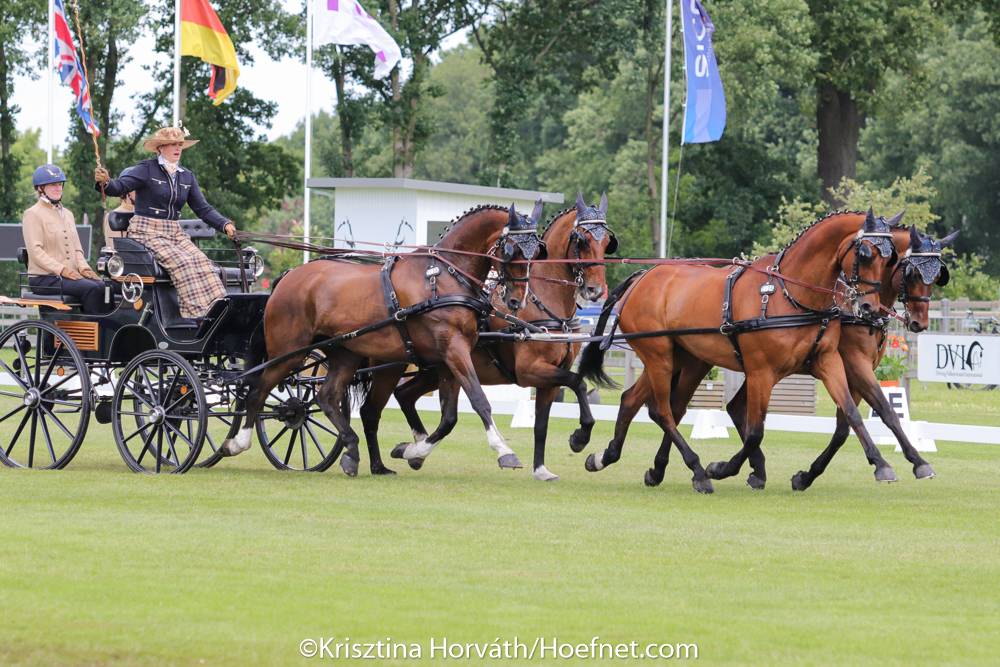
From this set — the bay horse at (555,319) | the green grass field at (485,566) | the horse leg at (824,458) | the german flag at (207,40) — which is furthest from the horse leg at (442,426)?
the german flag at (207,40)

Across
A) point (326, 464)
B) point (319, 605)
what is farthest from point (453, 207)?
point (319, 605)

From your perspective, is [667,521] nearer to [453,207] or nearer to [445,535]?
[445,535]

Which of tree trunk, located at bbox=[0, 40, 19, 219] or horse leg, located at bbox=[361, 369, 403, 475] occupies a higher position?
tree trunk, located at bbox=[0, 40, 19, 219]

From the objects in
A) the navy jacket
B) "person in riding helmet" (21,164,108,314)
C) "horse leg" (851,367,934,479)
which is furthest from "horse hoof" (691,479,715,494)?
"person in riding helmet" (21,164,108,314)

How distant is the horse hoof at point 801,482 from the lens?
41.9ft

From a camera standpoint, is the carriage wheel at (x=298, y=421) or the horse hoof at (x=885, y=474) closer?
the horse hoof at (x=885, y=474)

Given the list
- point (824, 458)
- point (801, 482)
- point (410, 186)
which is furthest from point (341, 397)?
point (410, 186)

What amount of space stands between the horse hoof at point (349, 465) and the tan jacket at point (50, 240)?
9.08ft

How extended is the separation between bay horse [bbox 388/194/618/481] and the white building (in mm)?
Result: 13857

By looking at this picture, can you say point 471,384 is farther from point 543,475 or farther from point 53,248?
point 53,248

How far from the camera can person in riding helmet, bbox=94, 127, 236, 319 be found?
44.0 ft

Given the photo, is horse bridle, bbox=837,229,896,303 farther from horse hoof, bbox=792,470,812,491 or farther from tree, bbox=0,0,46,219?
tree, bbox=0,0,46,219

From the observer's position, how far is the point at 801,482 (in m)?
12.8

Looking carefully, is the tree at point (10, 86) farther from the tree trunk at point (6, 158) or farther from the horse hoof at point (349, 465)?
the horse hoof at point (349, 465)
